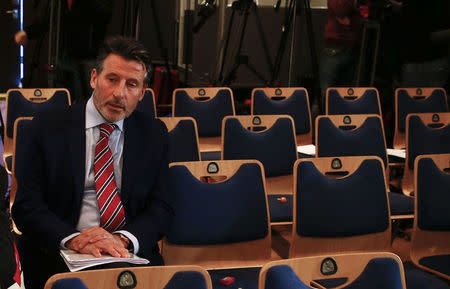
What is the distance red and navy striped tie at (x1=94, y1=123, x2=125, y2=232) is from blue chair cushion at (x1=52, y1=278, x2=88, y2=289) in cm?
74

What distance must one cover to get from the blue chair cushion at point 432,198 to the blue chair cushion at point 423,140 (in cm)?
100

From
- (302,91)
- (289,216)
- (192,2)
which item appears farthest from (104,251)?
(192,2)

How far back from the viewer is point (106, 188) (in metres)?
2.33

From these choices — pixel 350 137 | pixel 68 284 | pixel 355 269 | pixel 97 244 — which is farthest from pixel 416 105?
pixel 68 284

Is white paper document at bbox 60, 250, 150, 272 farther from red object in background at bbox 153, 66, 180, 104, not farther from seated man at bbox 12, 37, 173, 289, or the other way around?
red object in background at bbox 153, 66, 180, 104

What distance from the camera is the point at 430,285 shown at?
8.66 feet

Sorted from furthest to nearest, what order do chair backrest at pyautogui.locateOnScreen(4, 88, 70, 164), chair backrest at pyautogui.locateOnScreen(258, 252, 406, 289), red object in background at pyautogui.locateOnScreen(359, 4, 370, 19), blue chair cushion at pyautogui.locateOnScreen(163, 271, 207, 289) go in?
red object in background at pyautogui.locateOnScreen(359, 4, 370, 19)
chair backrest at pyautogui.locateOnScreen(4, 88, 70, 164)
chair backrest at pyautogui.locateOnScreen(258, 252, 406, 289)
blue chair cushion at pyautogui.locateOnScreen(163, 271, 207, 289)

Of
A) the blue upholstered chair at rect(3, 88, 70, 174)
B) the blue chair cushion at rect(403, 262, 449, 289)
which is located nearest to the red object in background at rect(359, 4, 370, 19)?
the blue upholstered chair at rect(3, 88, 70, 174)

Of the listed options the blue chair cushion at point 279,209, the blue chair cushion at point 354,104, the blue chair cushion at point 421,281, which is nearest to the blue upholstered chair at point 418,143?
the blue chair cushion at point 354,104

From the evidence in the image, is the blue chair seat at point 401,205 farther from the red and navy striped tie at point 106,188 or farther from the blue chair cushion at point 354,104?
the red and navy striped tie at point 106,188

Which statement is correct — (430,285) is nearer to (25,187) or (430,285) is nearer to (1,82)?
→ (25,187)

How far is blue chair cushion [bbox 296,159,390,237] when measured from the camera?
2.79 metres

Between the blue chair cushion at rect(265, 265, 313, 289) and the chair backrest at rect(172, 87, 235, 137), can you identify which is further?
the chair backrest at rect(172, 87, 235, 137)

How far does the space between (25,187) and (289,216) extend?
4.57 feet
